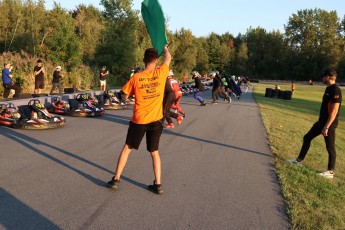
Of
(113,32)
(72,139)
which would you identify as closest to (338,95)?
(72,139)

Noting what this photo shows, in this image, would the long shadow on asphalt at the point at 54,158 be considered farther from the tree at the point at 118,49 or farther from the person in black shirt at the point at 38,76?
the tree at the point at 118,49

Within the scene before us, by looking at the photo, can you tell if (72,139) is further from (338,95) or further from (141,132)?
(338,95)

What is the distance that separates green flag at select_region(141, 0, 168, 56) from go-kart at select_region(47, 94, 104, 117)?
6328 mm

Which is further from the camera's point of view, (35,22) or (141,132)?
(35,22)

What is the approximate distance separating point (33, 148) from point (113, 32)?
30.2 meters

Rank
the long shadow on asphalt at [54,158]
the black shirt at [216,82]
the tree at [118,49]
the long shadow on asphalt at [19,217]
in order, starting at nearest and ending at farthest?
the long shadow on asphalt at [19,217], the long shadow on asphalt at [54,158], the black shirt at [216,82], the tree at [118,49]

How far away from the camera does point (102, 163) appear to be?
6.46 meters

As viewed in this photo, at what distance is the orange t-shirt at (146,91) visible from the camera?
4.94 m

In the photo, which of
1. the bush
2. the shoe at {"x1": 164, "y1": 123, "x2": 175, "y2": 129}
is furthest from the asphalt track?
the bush

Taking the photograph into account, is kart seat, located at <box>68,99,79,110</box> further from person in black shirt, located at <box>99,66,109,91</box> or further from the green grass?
person in black shirt, located at <box>99,66,109,91</box>

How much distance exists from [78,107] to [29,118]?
3.04 meters

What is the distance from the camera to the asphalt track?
4.13 m

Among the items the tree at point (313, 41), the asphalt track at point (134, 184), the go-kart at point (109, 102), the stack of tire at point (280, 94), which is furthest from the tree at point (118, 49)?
the tree at point (313, 41)

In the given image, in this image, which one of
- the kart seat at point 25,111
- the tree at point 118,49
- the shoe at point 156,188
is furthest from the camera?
the tree at point 118,49
